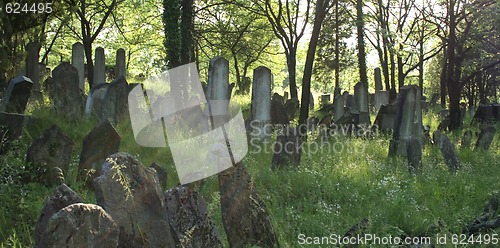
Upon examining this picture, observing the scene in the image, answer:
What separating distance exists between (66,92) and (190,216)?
7749 mm

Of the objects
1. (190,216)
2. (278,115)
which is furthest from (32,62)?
(190,216)

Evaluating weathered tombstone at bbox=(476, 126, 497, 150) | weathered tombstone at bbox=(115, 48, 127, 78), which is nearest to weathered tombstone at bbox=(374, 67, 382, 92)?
weathered tombstone at bbox=(115, 48, 127, 78)

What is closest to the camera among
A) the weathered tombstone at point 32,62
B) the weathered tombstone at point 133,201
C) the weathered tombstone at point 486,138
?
the weathered tombstone at point 133,201

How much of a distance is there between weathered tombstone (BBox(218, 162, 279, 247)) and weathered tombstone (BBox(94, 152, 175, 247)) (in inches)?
32.1

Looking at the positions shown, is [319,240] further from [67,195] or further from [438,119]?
[438,119]

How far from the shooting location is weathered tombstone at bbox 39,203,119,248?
297 cm

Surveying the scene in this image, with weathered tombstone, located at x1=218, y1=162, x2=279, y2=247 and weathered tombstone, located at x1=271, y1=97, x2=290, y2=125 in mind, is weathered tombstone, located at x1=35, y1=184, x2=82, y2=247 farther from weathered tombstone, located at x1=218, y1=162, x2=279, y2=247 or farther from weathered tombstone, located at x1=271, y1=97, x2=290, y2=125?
weathered tombstone, located at x1=271, y1=97, x2=290, y2=125

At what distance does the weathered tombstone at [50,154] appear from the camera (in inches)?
268

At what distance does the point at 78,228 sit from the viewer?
3033mm

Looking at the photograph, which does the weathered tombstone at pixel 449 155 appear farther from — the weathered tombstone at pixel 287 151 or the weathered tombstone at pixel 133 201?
the weathered tombstone at pixel 133 201

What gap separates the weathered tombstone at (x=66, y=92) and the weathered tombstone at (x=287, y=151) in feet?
16.2

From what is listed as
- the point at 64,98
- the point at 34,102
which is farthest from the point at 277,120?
the point at 34,102

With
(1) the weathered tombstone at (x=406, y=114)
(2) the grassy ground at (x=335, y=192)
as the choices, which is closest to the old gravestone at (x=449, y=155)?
(2) the grassy ground at (x=335, y=192)

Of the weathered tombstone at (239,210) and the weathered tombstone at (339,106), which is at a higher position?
the weathered tombstone at (339,106)
